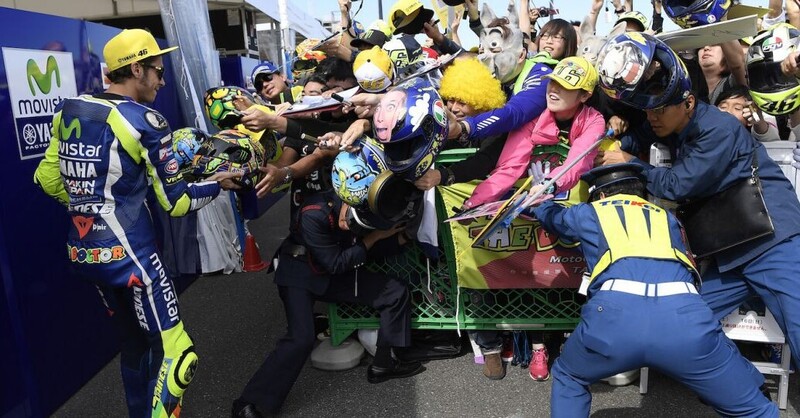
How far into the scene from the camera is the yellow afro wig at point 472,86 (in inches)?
129

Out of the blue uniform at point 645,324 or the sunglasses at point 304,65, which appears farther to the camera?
the sunglasses at point 304,65

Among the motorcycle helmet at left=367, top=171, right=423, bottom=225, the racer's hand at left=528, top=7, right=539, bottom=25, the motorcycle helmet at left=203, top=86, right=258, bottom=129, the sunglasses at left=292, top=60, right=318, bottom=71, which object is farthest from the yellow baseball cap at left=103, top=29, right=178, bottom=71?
the racer's hand at left=528, top=7, right=539, bottom=25

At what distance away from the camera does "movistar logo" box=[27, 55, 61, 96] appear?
3553mm

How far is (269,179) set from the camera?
3.35 meters

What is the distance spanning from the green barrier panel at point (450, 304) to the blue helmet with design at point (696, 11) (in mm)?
1333

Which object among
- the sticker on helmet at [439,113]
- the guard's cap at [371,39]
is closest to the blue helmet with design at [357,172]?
the sticker on helmet at [439,113]

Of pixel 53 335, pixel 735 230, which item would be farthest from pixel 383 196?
pixel 53 335

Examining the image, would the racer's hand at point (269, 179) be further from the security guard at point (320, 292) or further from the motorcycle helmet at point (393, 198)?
the motorcycle helmet at point (393, 198)

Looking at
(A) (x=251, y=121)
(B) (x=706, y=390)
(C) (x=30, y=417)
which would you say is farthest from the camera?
(C) (x=30, y=417)

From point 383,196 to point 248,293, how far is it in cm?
316

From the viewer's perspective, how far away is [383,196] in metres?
2.92

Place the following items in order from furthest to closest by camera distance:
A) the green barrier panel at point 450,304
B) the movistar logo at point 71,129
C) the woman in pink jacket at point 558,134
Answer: the green barrier panel at point 450,304, the woman in pink jacket at point 558,134, the movistar logo at point 71,129

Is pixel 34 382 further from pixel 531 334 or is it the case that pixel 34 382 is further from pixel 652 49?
pixel 652 49

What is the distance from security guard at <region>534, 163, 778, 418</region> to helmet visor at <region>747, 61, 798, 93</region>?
931 mm
